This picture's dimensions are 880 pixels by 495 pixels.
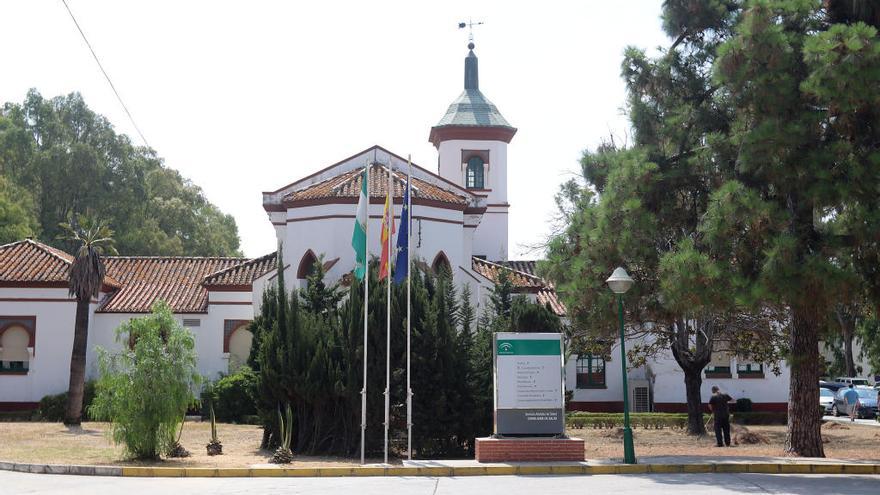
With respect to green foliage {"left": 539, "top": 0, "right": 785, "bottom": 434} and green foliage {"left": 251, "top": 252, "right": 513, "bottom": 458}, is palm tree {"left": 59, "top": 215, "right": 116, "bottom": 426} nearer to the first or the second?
green foliage {"left": 251, "top": 252, "right": 513, "bottom": 458}

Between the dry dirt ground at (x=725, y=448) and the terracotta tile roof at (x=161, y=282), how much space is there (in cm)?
1823

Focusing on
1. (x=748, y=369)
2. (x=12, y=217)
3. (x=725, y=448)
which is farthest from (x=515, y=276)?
(x=12, y=217)

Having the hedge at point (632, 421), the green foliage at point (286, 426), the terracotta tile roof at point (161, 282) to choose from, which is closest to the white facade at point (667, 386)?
the hedge at point (632, 421)

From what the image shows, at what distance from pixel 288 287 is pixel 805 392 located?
1914 centimetres

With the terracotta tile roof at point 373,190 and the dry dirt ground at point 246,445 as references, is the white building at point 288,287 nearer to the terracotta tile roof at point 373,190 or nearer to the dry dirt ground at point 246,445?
the terracotta tile roof at point 373,190

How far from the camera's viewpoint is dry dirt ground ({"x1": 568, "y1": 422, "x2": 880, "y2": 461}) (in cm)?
2419

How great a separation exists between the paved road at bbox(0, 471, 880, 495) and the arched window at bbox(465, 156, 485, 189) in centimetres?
3387

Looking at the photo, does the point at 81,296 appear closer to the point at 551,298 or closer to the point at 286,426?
the point at 286,426

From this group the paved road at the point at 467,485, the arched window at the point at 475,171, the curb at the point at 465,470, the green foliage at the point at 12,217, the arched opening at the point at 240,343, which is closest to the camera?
the paved road at the point at 467,485

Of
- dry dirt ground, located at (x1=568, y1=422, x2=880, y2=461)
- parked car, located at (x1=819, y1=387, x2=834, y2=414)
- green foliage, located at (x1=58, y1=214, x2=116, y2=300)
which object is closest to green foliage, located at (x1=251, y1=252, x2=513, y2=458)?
Answer: dry dirt ground, located at (x1=568, y1=422, x2=880, y2=461)

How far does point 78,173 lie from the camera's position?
212 feet

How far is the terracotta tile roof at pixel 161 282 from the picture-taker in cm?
4238

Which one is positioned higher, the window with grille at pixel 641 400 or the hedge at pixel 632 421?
the window with grille at pixel 641 400

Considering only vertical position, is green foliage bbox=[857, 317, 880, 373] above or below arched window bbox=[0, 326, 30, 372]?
above
